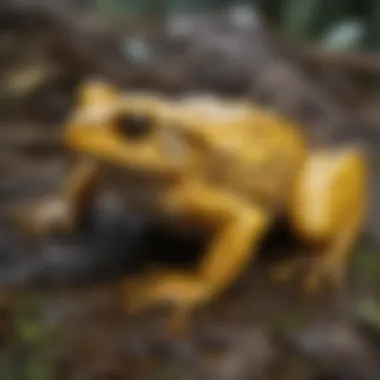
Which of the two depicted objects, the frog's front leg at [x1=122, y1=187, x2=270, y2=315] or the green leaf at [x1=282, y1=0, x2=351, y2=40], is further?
the green leaf at [x1=282, y1=0, x2=351, y2=40]

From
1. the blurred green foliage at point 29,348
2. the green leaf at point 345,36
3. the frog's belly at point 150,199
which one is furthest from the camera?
the green leaf at point 345,36

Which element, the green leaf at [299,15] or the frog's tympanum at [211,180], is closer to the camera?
the frog's tympanum at [211,180]

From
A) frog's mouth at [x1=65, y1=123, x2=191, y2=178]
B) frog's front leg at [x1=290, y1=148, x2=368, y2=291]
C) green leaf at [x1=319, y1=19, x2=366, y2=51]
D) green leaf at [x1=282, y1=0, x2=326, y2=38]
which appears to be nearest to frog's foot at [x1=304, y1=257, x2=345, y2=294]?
frog's front leg at [x1=290, y1=148, x2=368, y2=291]

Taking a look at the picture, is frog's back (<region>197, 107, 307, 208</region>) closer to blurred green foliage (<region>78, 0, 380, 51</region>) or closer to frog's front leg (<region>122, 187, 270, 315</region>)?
frog's front leg (<region>122, 187, 270, 315</region>)

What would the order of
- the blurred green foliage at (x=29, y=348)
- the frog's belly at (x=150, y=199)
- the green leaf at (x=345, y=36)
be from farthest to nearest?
the green leaf at (x=345, y=36), the frog's belly at (x=150, y=199), the blurred green foliage at (x=29, y=348)

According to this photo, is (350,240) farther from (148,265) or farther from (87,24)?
(87,24)

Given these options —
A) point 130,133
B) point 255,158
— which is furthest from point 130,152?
point 255,158

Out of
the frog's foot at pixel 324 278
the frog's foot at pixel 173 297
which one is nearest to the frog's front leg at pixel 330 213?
the frog's foot at pixel 324 278

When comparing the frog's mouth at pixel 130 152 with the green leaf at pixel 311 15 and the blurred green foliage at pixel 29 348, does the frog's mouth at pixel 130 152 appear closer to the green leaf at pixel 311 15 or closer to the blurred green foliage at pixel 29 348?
the blurred green foliage at pixel 29 348
